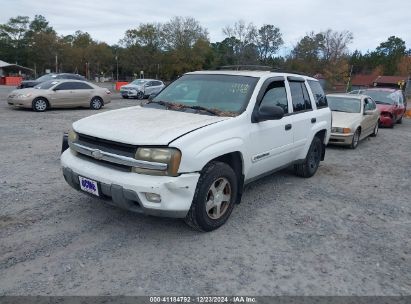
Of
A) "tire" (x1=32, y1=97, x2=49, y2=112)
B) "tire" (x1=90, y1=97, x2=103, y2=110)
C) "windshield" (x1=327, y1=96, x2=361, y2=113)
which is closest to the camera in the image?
"windshield" (x1=327, y1=96, x2=361, y2=113)

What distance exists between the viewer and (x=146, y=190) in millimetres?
3469

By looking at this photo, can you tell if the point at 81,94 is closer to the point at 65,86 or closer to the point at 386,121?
the point at 65,86

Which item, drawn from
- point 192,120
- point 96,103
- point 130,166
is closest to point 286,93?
point 192,120

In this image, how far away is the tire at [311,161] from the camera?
634cm

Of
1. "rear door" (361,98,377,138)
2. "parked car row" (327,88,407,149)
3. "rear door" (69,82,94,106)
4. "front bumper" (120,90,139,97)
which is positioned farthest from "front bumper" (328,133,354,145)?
"front bumper" (120,90,139,97)

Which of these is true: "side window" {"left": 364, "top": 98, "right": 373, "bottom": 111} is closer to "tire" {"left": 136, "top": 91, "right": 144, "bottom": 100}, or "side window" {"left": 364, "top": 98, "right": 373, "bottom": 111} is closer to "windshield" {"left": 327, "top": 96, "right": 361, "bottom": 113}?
"windshield" {"left": 327, "top": 96, "right": 361, "bottom": 113}

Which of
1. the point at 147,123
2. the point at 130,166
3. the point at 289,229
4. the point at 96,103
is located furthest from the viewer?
the point at 96,103

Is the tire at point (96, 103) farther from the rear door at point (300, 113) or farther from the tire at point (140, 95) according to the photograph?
the rear door at point (300, 113)

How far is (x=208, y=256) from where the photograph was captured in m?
3.63

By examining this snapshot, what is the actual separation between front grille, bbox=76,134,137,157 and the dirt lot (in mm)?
954

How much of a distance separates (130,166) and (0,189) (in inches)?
109

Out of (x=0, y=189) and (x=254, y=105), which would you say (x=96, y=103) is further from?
(x=254, y=105)

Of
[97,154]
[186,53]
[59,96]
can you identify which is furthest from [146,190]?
[186,53]

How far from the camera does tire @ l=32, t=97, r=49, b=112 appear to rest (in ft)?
49.5
